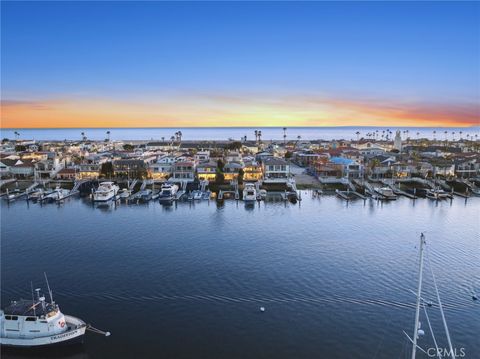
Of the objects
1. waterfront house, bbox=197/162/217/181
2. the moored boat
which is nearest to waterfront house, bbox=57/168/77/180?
waterfront house, bbox=197/162/217/181

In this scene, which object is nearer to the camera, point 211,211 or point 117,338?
point 117,338

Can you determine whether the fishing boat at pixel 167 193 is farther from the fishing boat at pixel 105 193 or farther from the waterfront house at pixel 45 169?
the waterfront house at pixel 45 169

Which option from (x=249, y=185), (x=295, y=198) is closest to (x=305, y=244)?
(x=295, y=198)

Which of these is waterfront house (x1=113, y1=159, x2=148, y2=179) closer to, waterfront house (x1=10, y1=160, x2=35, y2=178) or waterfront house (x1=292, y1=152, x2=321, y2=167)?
waterfront house (x1=10, y1=160, x2=35, y2=178)

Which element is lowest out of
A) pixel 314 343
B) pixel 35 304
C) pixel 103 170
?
pixel 314 343

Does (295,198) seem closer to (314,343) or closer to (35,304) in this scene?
(314,343)

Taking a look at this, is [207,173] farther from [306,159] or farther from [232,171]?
[306,159]

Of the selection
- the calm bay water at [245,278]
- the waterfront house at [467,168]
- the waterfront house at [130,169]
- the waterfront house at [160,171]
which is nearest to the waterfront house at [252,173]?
the waterfront house at [160,171]

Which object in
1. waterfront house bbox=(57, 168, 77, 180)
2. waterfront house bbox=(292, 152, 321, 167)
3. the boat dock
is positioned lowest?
the boat dock
